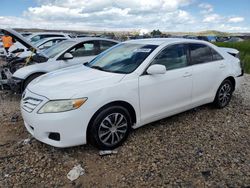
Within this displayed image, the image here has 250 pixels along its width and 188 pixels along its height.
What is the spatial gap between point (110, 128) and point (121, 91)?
55cm

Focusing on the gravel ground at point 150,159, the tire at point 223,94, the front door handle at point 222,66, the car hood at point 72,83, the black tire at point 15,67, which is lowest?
the gravel ground at point 150,159

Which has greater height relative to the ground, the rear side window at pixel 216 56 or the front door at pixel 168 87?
the rear side window at pixel 216 56

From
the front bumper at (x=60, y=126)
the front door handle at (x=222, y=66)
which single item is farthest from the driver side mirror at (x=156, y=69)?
the front door handle at (x=222, y=66)

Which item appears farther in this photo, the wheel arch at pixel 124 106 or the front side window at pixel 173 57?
the front side window at pixel 173 57

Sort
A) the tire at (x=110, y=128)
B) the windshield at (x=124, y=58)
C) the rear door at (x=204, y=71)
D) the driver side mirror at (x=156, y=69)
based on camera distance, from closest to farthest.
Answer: the tire at (x=110, y=128) → the driver side mirror at (x=156, y=69) → the windshield at (x=124, y=58) → the rear door at (x=204, y=71)

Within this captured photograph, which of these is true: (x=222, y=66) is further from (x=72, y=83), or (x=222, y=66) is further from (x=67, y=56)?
(x=67, y=56)

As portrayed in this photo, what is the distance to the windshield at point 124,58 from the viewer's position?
4.20m

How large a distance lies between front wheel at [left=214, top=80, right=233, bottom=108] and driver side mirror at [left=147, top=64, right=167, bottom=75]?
73.7 inches

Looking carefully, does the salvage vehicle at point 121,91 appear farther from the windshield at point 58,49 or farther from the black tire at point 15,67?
the black tire at point 15,67

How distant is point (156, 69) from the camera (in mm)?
4004

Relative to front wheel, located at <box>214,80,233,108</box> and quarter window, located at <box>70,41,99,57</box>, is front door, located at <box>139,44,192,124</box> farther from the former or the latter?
quarter window, located at <box>70,41,99,57</box>

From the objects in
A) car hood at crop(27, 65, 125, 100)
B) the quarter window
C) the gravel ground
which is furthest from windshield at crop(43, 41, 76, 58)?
car hood at crop(27, 65, 125, 100)

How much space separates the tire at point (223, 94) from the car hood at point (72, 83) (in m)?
2.42

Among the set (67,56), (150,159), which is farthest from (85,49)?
(150,159)
